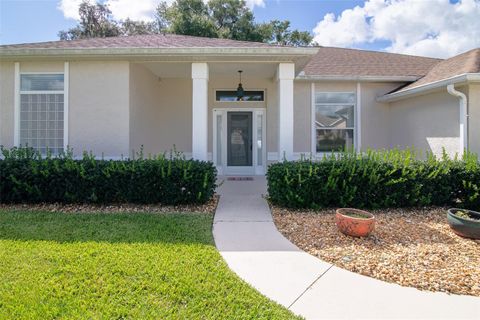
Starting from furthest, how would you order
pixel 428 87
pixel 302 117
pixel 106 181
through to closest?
pixel 302 117
pixel 428 87
pixel 106 181

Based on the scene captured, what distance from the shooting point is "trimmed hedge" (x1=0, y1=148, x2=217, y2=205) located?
6.10 m

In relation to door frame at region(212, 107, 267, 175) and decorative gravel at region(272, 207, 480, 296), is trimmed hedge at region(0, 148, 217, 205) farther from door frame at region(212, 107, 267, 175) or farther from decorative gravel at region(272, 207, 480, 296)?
door frame at region(212, 107, 267, 175)

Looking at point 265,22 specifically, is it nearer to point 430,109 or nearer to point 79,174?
point 430,109

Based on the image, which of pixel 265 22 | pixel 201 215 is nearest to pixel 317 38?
pixel 265 22

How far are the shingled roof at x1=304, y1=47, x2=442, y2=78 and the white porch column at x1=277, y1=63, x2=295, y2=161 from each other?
2725 millimetres

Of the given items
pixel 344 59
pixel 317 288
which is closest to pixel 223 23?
pixel 344 59

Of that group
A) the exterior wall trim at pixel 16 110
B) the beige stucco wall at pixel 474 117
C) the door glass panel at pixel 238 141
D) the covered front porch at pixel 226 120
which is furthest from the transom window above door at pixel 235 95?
the beige stucco wall at pixel 474 117

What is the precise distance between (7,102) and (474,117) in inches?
472

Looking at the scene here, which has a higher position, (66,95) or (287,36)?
(287,36)

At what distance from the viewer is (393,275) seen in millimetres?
3531

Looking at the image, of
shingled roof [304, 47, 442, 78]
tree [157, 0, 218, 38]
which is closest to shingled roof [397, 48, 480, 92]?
shingled roof [304, 47, 442, 78]

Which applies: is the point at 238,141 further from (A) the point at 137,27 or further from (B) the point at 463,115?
(A) the point at 137,27

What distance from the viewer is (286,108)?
24.1 feet

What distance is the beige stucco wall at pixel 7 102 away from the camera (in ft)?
25.2
